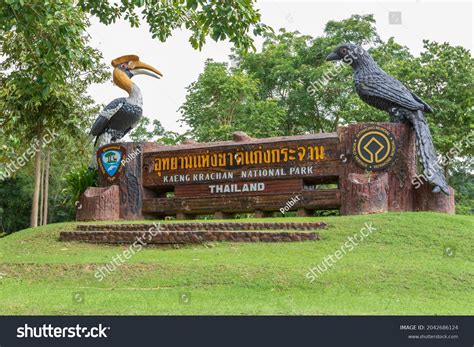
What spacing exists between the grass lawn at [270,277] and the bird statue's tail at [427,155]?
33.0 inches

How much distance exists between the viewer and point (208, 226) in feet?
35.3

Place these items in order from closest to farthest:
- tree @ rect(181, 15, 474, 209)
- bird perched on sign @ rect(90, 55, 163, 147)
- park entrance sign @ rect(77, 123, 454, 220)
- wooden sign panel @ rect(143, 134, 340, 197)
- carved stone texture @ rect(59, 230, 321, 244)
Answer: carved stone texture @ rect(59, 230, 321, 244), park entrance sign @ rect(77, 123, 454, 220), wooden sign panel @ rect(143, 134, 340, 197), bird perched on sign @ rect(90, 55, 163, 147), tree @ rect(181, 15, 474, 209)

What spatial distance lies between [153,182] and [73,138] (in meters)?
7.13

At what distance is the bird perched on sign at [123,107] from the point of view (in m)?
14.3

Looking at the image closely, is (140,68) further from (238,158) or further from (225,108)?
(225,108)

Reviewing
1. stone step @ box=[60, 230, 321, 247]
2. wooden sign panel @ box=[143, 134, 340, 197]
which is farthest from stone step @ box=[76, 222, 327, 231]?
wooden sign panel @ box=[143, 134, 340, 197]

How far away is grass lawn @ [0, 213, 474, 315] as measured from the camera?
6305 millimetres

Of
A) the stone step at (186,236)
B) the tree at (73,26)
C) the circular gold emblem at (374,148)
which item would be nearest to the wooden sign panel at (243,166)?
the circular gold emblem at (374,148)

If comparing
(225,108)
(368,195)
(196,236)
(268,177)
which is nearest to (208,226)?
(196,236)

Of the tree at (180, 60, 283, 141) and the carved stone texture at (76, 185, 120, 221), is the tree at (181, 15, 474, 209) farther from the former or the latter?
the carved stone texture at (76, 185, 120, 221)

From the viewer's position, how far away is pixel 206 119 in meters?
23.4

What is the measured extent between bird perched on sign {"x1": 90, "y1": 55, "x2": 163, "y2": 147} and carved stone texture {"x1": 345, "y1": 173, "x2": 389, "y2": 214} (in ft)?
19.5
